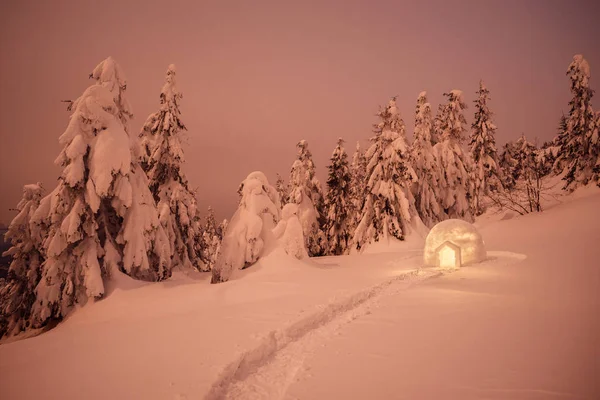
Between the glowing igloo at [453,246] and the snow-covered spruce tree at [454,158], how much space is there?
17255mm

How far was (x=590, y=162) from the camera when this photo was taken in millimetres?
24719

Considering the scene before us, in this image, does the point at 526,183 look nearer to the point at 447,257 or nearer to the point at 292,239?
the point at 447,257

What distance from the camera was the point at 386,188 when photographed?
27.2 metres

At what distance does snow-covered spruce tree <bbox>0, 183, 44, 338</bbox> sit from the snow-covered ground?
264 inches

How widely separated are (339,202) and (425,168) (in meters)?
9.27

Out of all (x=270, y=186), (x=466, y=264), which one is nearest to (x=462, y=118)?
(x=466, y=264)

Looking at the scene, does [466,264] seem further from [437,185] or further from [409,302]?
[437,185]

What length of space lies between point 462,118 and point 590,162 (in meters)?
11.5

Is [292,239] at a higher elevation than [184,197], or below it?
below

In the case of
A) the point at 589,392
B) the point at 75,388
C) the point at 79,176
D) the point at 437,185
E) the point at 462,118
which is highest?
the point at 462,118

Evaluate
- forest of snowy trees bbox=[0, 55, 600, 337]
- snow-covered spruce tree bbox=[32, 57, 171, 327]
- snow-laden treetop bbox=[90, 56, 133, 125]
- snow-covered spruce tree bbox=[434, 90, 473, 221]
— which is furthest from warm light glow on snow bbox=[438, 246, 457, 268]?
snow-covered spruce tree bbox=[434, 90, 473, 221]

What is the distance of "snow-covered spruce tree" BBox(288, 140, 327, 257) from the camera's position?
108 feet

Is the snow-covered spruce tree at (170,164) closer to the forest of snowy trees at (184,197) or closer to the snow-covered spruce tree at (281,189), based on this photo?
the forest of snowy trees at (184,197)

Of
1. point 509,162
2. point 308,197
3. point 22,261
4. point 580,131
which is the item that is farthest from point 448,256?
point 509,162
